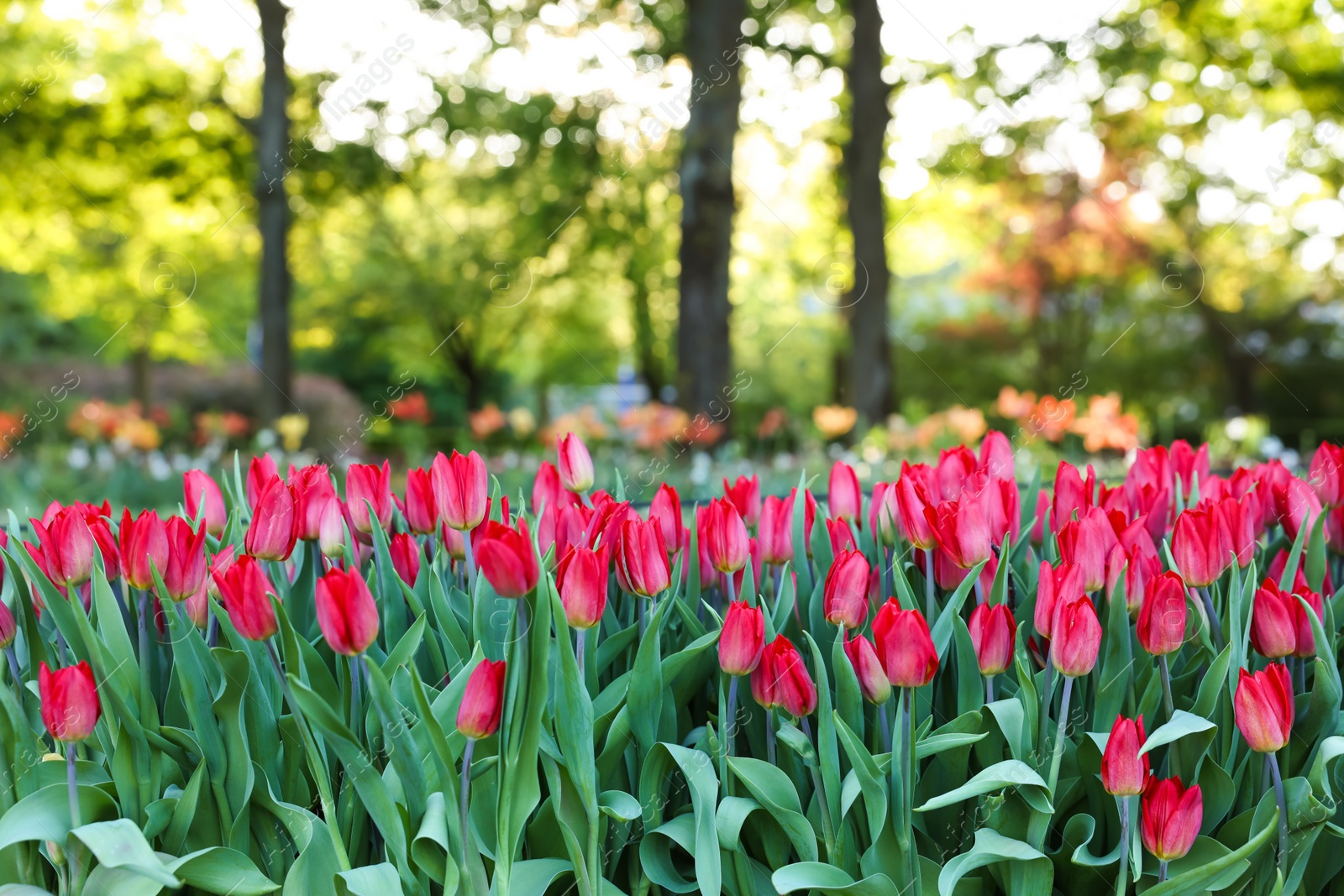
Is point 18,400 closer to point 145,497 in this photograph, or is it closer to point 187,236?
point 187,236

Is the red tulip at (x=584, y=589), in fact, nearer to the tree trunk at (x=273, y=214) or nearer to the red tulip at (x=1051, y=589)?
the red tulip at (x=1051, y=589)

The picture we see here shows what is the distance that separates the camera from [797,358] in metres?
26.4

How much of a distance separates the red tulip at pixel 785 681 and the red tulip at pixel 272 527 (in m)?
0.64

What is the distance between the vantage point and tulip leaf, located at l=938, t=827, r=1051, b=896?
46.8 inches

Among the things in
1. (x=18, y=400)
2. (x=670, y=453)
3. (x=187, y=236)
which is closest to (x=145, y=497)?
(x=670, y=453)

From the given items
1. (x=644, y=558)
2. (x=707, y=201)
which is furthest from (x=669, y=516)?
(x=707, y=201)

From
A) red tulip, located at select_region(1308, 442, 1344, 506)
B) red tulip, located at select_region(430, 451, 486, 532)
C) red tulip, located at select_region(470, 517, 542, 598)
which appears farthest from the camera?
red tulip, located at select_region(1308, 442, 1344, 506)

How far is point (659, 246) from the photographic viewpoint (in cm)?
1916

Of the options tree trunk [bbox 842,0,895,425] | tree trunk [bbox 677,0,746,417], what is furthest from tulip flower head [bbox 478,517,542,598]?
tree trunk [bbox 842,0,895,425]

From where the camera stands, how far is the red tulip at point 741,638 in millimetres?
1263

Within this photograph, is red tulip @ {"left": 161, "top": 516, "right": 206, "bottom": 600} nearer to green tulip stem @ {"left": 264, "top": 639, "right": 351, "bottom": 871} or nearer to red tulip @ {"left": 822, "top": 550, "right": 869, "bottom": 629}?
green tulip stem @ {"left": 264, "top": 639, "right": 351, "bottom": 871}

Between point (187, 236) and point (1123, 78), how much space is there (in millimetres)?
15444

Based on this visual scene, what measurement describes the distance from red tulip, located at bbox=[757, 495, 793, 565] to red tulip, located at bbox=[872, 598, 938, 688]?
441 mm

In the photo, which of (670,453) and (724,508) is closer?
(724,508)
